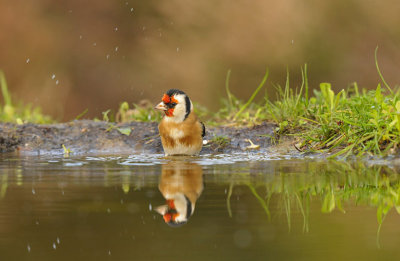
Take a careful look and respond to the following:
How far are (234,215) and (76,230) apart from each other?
0.75m

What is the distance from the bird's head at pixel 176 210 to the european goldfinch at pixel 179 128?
7.89ft

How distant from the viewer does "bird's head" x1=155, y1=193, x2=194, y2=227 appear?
3328 mm

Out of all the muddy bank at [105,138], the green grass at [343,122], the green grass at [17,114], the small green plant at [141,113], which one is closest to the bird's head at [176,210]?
the green grass at [343,122]

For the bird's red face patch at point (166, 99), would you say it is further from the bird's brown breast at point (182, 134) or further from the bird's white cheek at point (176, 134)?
the bird's white cheek at point (176, 134)

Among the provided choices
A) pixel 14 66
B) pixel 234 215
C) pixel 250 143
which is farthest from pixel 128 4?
pixel 234 215

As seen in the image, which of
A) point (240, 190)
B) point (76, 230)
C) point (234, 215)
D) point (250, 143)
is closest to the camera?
point (76, 230)

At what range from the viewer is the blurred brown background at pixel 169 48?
43.7ft

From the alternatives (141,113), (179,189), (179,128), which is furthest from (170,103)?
(179,189)

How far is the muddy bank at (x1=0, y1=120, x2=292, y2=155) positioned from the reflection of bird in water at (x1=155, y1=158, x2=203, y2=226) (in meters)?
1.24

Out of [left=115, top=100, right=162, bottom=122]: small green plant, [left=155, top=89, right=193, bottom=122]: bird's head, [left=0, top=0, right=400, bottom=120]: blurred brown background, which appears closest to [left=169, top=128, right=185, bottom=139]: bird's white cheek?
[left=155, top=89, right=193, bottom=122]: bird's head

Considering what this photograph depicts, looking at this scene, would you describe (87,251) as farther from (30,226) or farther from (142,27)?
(142,27)

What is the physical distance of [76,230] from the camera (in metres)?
3.14

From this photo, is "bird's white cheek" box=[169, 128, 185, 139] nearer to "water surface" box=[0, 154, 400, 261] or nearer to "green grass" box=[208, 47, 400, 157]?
"water surface" box=[0, 154, 400, 261]

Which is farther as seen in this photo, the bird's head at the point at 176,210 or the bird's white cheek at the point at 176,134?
the bird's white cheek at the point at 176,134
